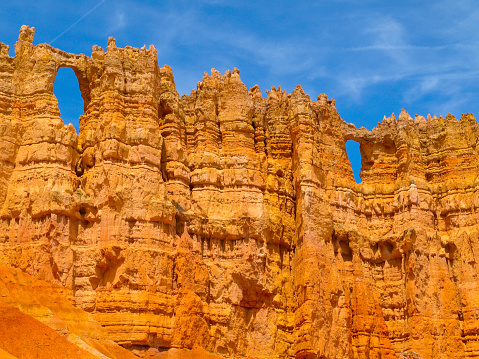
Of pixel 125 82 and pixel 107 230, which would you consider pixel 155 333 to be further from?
pixel 125 82

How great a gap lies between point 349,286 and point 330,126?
1044 cm

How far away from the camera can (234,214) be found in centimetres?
4234

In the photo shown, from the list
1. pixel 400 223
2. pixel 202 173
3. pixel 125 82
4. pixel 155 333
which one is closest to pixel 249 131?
pixel 202 173

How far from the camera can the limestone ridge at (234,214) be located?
37419mm

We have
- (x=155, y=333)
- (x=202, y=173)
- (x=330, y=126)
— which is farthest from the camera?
(x=330, y=126)

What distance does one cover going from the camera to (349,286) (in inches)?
1791

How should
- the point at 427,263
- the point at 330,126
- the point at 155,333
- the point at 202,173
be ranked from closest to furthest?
1. the point at 155,333
2. the point at 202,173
3. the point at 427,263
4. the point at 330,126

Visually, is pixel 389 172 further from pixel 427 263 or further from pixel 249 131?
pixel 249 131

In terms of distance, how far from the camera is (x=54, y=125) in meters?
39.6

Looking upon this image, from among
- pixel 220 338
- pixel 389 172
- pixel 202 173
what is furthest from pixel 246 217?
pixel 389 172

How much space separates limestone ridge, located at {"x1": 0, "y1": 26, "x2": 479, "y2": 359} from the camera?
1473 inches

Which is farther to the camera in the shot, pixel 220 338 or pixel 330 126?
pixel 330 126

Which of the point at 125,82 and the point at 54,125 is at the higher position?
the point at 125,82

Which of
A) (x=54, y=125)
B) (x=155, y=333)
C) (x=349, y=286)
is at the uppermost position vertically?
(x=54, y=125)
